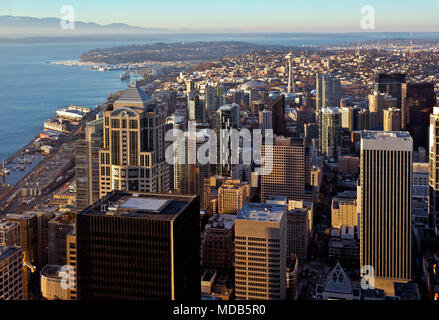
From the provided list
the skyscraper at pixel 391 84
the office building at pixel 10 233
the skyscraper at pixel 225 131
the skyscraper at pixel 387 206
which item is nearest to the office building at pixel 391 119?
the skyscraper at pixel 391 84

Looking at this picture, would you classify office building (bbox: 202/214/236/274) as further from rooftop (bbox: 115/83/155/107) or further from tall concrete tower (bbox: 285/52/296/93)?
tall concrete tower (bbox: 285/52/296/93)

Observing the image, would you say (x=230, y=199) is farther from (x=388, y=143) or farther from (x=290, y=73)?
(x=290, y=73)

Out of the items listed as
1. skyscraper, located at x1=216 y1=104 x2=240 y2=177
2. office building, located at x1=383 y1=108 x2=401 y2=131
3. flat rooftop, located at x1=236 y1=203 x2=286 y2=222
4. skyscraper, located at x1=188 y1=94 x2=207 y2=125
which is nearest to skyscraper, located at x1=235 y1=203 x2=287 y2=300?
flat rooftop, located at x1=236 y1=203 x2=286 y2=222

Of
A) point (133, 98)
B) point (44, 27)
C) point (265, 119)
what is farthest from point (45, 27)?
point (265, 119)

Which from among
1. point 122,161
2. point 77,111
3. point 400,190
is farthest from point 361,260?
point 77,111

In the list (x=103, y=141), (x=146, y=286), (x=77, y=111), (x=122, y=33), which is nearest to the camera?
(x=146, y=286)

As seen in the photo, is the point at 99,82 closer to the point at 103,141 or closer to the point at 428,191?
the point at 103,141
